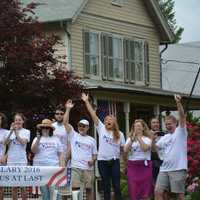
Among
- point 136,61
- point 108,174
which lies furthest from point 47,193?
point 136,61

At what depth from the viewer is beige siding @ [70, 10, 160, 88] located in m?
25.3

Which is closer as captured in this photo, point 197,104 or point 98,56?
point 98,56

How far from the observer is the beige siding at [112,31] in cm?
2527

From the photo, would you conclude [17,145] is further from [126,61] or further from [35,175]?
[126,61]

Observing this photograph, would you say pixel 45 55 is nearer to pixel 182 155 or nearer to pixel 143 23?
pixel 182 155

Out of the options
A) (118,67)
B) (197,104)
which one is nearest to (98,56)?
(118,67)

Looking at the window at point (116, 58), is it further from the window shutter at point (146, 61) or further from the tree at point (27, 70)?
the tree at point (27, 70)

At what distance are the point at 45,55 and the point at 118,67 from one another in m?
8.96

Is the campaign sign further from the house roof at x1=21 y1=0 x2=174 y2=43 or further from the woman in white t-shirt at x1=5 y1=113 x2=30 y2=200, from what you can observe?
the house roof at x1=21 y1=0 x2=174 y2=43

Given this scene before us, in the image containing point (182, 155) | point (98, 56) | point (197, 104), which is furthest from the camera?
point (197, 104)

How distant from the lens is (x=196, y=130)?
1636cm

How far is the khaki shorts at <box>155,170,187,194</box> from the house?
10629 millimetres

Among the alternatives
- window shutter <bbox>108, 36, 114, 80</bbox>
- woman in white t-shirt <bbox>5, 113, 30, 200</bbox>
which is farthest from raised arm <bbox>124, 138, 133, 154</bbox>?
window shutter <bbox>108, 36, 114, 80</bbox>

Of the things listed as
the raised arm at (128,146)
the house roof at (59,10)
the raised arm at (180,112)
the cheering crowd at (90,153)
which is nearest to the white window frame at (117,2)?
the house roof at (59,10)
